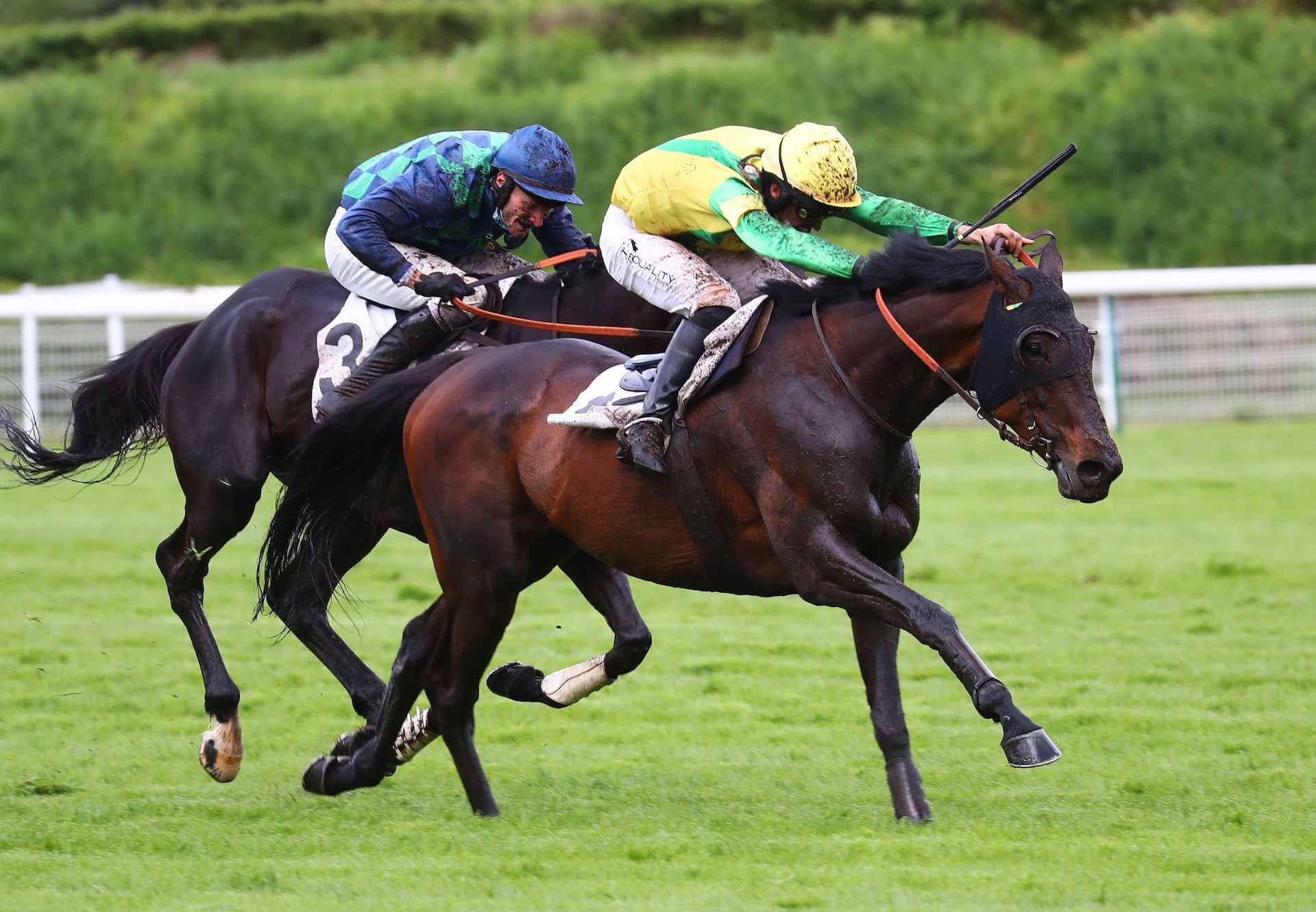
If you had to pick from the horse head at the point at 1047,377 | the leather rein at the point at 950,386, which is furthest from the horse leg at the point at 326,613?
the horse head at the point at 1047,377

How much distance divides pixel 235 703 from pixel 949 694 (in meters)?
2.75

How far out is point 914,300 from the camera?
439 cm

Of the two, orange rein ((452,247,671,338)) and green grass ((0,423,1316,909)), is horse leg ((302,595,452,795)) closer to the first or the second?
green grass ((0,423,1316,909))

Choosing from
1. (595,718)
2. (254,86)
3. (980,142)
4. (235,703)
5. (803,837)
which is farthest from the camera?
(254,86)

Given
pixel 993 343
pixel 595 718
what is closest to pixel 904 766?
pixel 993 343

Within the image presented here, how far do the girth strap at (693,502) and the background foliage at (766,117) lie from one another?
15157mm

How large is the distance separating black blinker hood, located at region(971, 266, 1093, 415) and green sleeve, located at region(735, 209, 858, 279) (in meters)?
0.50

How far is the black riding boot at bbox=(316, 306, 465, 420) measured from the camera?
5.48m

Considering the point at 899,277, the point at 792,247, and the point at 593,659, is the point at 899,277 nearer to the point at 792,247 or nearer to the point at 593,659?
the point at 792,247

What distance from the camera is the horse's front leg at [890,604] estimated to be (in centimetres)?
400

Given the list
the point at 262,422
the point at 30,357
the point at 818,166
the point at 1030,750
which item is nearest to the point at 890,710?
the point at 1030,750

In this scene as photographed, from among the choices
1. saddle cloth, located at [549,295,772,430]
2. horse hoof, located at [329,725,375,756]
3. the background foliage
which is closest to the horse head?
saddle cloth, located at [549,295,772,430]

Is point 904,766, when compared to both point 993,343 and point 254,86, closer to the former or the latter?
point 993,343

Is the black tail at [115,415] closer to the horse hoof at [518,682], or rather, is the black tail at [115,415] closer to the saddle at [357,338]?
the saddle at [357,338]
